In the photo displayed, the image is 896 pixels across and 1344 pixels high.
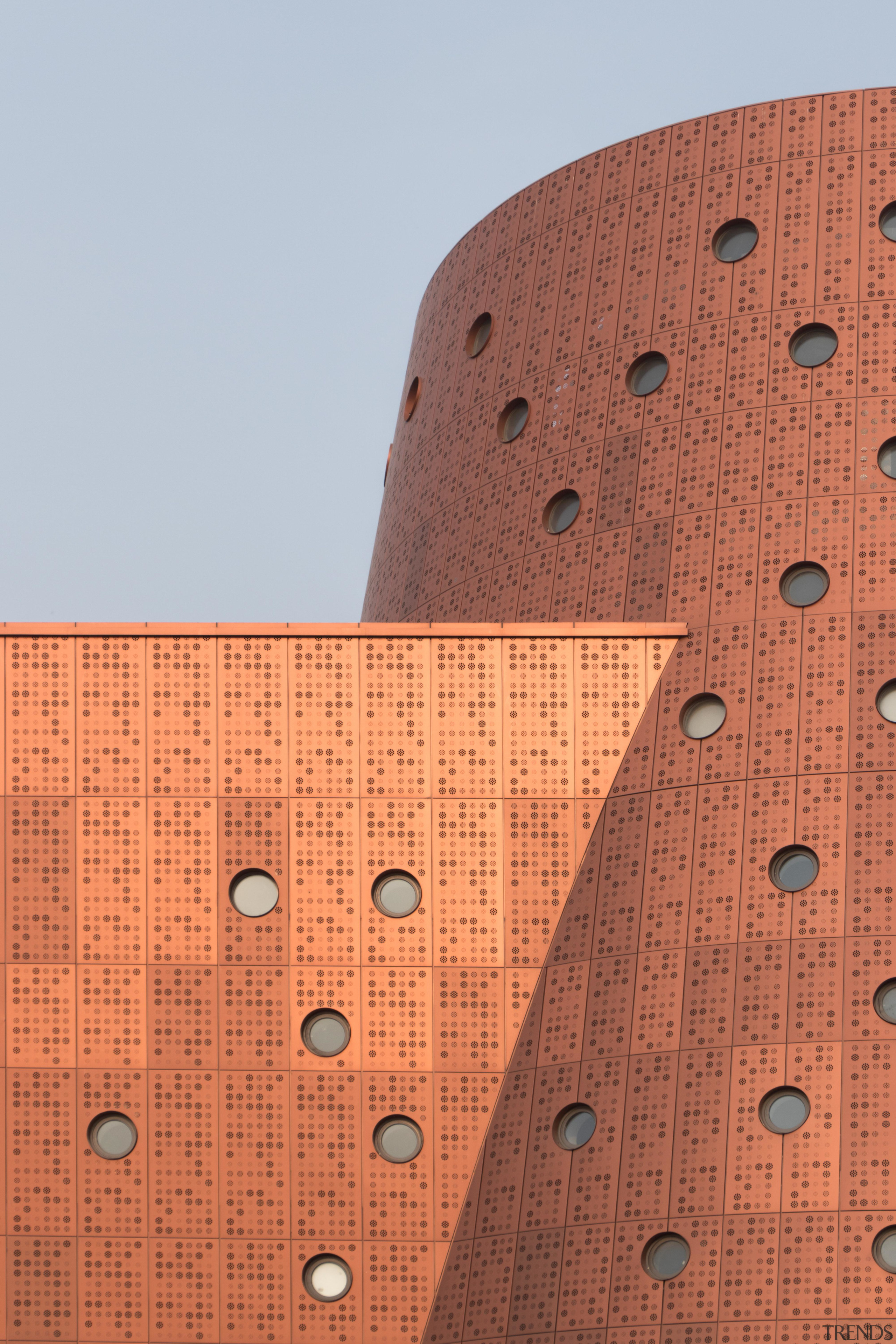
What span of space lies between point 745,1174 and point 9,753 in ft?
26.2

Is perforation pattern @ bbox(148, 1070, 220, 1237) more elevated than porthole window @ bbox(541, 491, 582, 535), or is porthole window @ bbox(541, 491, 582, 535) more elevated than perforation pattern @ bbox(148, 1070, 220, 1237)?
porthole window @ bbox(541, 491, 582, 535)

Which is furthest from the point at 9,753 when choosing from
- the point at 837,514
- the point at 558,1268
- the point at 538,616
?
the point at 837,514

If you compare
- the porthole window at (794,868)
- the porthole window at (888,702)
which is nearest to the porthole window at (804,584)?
the porthole window at (888,702)

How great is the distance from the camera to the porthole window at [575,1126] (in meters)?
17.5

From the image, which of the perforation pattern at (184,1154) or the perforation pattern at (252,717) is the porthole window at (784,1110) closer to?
the perforation pattern at (184,1154)

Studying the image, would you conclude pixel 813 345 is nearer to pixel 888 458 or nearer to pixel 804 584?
pixel 888 458

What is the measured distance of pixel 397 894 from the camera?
18.5 metres

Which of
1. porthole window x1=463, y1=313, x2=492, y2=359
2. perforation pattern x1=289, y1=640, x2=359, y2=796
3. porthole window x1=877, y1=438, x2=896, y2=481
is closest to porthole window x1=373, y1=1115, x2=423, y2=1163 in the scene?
perforation pattern x1=289, y1=640, x2=359, y2=796

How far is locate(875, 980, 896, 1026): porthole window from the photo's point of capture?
16.8m

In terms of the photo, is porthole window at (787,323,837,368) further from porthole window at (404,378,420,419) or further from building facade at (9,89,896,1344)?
porthole window at (404,378,420,419)

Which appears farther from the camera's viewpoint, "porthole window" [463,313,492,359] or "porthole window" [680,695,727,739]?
"porthole window" [463,313,492,359]

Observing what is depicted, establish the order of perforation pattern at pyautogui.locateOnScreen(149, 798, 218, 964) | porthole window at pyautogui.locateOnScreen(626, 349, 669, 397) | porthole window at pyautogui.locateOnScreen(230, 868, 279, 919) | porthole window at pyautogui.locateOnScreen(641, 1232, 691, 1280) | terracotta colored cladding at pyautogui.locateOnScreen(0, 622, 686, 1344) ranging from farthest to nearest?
porthole window at pyautogui.locateOnScreen(626, 349, 669, 397) < porthole window at pyautogui.locateOnScreen(230, 868, 279, 919) < perforation pattern at pyautogui.locateOnScreen(149, 798, 218, 964) < terracotta colored cladding at pyautogui.locateOnScreen(0, 622, 686, 1344) < porthole window at pyautogui.locateOnScreen(641, 1232, 691, 1280)

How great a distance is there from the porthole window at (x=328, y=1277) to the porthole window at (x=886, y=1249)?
4.71 meters

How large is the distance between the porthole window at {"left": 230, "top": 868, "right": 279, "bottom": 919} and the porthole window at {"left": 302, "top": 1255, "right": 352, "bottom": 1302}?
3176 millimetres
